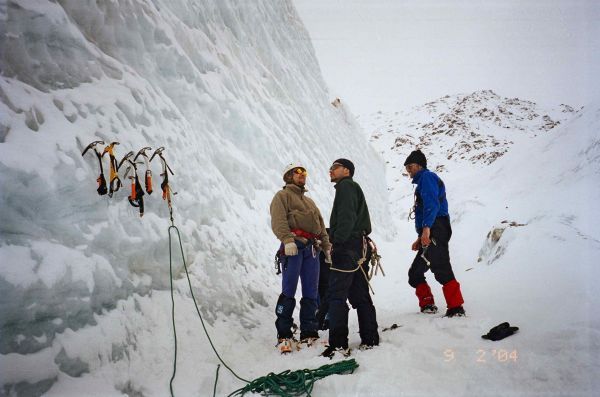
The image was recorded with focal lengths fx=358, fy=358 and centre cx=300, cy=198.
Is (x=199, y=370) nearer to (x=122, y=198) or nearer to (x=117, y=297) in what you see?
(x=117, y=297)

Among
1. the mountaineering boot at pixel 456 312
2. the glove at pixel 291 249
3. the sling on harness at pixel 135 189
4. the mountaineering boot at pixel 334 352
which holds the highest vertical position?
the sling on harness at pixel 135 189

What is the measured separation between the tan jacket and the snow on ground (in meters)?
1.07

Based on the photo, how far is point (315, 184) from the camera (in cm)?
1034

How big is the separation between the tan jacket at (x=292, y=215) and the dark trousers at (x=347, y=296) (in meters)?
0.43

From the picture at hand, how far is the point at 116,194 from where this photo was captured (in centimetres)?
320

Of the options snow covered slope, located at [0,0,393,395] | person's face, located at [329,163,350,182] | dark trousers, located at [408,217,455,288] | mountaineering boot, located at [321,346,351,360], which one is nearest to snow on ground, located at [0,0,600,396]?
snow covered slope, located at [0,0,393,395]

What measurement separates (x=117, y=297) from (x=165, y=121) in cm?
235

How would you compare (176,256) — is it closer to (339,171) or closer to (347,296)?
(347,296)

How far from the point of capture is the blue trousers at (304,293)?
356 centimetres

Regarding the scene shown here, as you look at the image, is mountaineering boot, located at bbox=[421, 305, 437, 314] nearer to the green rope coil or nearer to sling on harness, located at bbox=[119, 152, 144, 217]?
the green rope coil

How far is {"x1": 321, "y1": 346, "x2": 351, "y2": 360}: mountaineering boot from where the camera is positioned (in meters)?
3.03
